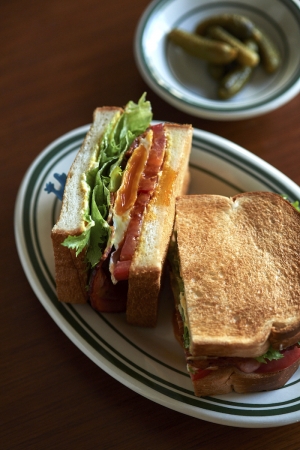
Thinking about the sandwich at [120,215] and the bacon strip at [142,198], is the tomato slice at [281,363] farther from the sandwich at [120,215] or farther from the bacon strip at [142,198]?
the bacon strip at [142,198]

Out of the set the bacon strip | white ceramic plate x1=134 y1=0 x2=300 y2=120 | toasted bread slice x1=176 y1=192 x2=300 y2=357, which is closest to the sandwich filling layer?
the bacon strip

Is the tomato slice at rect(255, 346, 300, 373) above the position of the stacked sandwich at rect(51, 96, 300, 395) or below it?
below

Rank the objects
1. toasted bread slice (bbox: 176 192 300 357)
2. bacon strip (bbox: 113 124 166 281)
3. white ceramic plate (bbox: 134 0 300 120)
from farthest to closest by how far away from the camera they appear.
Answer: white ceramic plate (bbox: 134 0 300 120)
bacon strip (bbox: 113 124 166 281)
toasted bread slice (bbox: 176 192 300 357)

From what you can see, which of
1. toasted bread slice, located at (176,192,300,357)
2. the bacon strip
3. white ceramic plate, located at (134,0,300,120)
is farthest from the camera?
white ceramic plate, located at (134,0,300,120)

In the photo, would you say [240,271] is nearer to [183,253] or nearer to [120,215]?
[183,253]

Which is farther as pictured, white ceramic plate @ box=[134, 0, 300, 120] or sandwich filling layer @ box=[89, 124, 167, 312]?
white ceramic plate @ box=[134, 0, 300, 120]

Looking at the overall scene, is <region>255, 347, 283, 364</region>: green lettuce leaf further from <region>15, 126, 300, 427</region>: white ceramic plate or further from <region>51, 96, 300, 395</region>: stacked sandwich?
<region>15, 126, 300, 427</region>: white ceramic plate
